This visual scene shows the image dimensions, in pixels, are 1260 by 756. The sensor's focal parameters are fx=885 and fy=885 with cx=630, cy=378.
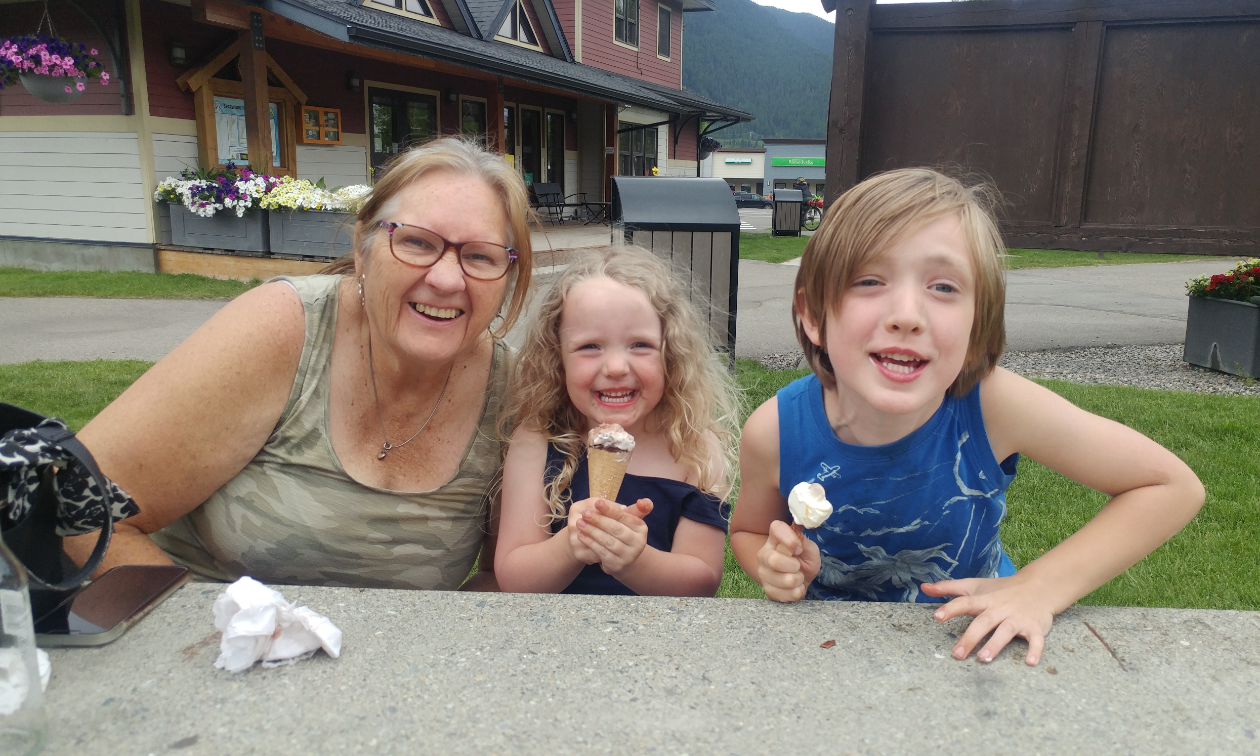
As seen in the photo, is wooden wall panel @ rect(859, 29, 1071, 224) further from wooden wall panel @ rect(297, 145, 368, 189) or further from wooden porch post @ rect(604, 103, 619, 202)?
wooden porch post @ rect(604, 103, 619, 202)

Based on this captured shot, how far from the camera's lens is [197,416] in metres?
1.91

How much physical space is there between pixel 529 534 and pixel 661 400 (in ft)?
1.47

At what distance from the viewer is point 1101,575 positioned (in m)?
1.51

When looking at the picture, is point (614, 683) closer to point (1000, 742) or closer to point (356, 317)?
point (1000, 742)

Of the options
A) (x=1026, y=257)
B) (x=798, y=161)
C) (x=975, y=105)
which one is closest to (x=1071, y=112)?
(x=975, y=105)

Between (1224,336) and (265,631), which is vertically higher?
(265,631)

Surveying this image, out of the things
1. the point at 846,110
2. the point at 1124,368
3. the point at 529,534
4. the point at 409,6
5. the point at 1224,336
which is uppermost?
the point at 409,6

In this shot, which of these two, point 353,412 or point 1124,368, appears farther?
point 1124,368

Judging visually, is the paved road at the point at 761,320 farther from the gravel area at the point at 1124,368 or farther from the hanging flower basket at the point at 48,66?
the hanging flower basket at the point at 48,66

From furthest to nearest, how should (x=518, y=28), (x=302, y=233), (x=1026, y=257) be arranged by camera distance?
1. (x=518, y=28)
2. (x=1026, y=257)
3. (x=302, y=233)

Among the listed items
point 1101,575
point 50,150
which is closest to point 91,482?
point 1101,575

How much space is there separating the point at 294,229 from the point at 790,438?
1018 centimetres

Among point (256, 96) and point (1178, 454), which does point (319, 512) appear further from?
point (256, 96)

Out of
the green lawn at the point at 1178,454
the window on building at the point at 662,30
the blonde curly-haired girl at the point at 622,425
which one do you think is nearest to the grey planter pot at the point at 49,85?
the green lawn at the point at 1178,454
